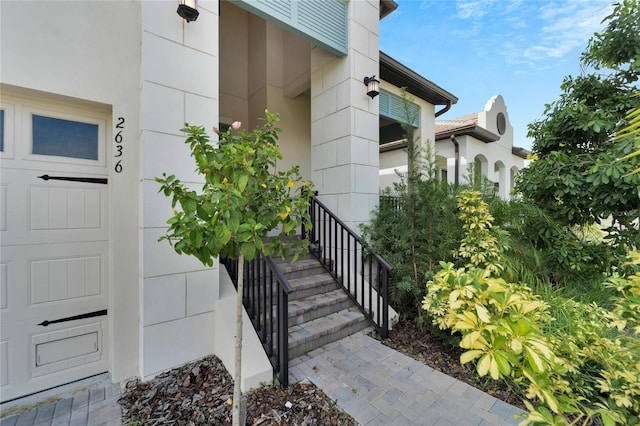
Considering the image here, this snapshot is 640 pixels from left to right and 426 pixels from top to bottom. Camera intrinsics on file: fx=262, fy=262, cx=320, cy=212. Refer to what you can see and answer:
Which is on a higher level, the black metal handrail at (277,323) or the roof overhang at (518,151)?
the roof overhang at (518,151)

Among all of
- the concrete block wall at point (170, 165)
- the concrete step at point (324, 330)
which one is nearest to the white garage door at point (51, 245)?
the concrete block wall at point (170, 165)

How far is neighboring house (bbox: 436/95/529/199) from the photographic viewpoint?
766 cm

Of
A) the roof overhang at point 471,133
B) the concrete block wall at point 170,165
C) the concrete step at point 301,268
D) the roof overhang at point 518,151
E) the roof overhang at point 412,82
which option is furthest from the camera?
the roof overhang at point 518,151

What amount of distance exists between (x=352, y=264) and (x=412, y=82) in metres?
4.53

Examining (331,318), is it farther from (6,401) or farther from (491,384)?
(6,401)

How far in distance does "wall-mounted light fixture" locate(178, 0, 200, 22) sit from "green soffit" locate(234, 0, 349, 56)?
74 centimetres

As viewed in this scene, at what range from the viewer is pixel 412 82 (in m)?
5.96

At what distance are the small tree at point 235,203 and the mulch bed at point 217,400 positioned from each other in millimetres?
447

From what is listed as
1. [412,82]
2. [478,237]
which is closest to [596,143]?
[478,237]

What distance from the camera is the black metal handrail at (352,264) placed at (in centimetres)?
331

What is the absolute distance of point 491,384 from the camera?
2.38 metres

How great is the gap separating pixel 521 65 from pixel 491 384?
5.66 metres

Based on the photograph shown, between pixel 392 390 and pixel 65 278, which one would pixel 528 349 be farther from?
pixel 65 278

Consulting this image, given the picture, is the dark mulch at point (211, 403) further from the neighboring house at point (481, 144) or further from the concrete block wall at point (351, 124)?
the neighboring house at point (481, 144)
